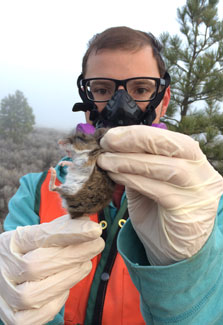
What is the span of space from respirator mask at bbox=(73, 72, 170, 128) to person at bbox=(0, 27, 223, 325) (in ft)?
0.04

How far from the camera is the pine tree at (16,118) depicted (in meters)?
10.4

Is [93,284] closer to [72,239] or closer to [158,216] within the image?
[72,239]

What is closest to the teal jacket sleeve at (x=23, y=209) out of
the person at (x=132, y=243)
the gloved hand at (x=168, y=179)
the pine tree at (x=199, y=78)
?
the person at (x=132, y=243)

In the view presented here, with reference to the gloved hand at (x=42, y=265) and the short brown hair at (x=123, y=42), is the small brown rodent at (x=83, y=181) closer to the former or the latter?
the gloved hand at (x=42, y=265)

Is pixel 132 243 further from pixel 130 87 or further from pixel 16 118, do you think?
pixel 16 118

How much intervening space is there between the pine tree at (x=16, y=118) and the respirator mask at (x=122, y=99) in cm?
862

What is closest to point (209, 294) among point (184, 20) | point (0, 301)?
point (0, 301)

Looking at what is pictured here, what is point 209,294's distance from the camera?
4.34 feet

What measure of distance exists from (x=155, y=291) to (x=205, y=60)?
6.97 metres

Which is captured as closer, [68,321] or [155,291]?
[155,291]

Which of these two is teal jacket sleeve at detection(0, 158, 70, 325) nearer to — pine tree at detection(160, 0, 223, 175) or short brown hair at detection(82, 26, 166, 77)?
short brown hair at detection(82, 26, 166, 77)

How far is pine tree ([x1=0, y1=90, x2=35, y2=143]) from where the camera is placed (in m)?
10.4

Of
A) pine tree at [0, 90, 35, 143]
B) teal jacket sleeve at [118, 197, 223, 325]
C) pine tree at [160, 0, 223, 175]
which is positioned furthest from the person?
pine tree at [0, 90, 35, 143]

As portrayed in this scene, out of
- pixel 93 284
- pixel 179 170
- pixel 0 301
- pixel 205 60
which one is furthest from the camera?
pixel 205 60
